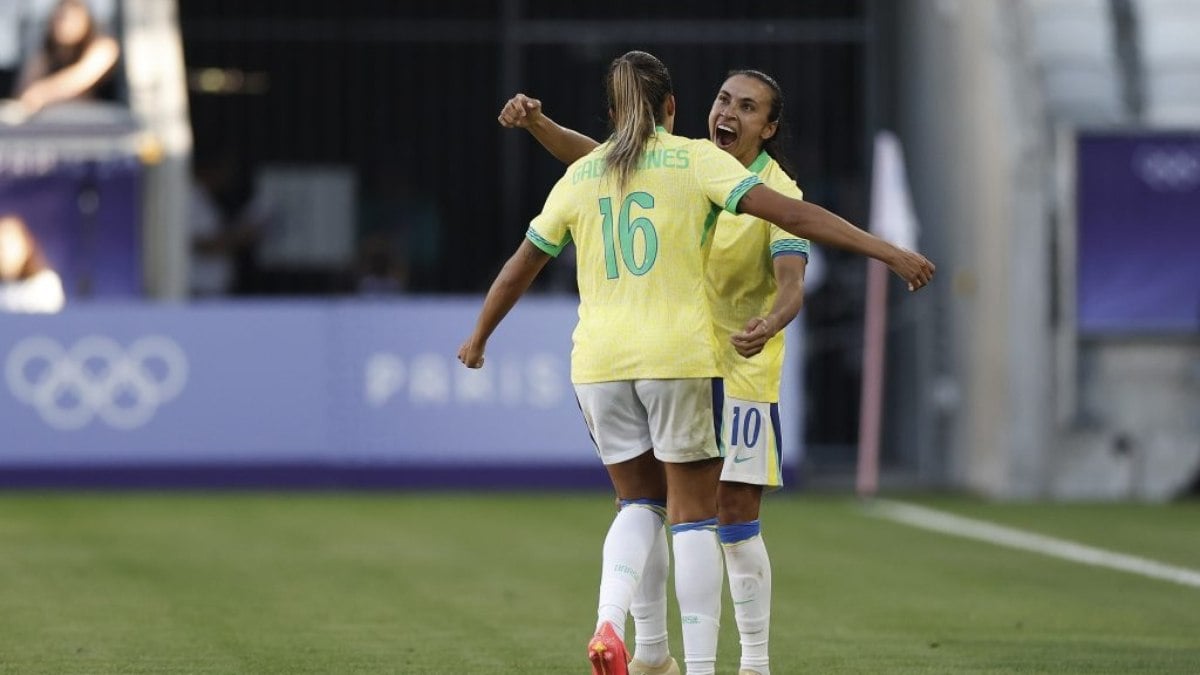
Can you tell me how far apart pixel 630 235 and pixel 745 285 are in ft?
2.36

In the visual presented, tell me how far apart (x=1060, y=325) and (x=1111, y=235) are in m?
0.84

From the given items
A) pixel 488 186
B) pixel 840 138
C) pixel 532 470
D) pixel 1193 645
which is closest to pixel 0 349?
pixel 532 470

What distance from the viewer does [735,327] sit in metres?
8.02

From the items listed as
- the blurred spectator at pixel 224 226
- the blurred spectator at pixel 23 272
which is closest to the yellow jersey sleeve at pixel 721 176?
the blurred spectator at pixel 23 272

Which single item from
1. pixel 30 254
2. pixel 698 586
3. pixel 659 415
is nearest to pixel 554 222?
pixel 659 415

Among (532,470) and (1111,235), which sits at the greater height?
(1111,235)

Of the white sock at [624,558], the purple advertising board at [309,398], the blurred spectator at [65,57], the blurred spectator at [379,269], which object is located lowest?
the purple advertising board at [309,398]

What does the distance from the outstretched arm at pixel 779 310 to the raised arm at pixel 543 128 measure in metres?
0.87

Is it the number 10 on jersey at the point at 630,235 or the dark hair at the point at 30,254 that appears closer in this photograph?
the number 10 on jersey at the point at 630,235

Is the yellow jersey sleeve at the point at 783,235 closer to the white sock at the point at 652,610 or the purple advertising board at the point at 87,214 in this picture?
the white sock at the point at 652,610

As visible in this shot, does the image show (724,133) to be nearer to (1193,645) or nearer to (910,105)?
(1193,645)

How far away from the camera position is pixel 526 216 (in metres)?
24.3

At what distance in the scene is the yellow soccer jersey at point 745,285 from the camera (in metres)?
7.95

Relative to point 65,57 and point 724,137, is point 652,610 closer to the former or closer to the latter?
point 724,137
